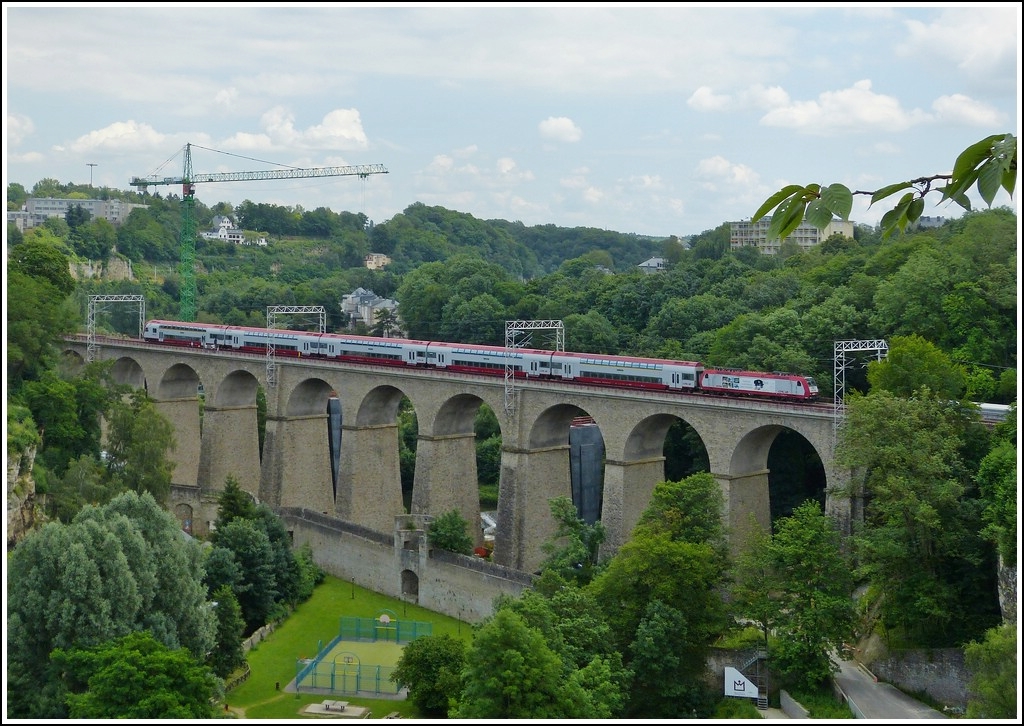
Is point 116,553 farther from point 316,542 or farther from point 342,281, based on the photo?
point 342,281

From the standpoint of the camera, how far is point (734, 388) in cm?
4400

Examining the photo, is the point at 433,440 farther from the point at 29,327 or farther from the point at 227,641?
the point at 29,327

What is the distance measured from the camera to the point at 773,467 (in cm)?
5203

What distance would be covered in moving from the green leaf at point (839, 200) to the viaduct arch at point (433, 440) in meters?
34.6

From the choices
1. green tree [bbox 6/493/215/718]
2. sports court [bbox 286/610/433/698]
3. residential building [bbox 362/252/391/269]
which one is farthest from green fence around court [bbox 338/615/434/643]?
residential building [bbox 362/252/391/269]

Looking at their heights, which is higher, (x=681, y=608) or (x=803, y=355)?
(x=803, y=355)

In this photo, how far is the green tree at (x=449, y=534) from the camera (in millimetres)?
48031

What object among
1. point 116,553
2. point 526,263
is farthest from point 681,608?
point 526,263

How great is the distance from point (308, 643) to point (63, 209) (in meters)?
127

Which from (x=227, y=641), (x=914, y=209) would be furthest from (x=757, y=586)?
(x=914, y=209)

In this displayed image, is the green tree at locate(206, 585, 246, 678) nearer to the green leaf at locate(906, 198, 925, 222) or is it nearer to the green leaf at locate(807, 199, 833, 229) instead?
the green leaf at locate(906, 198, 925, 222)

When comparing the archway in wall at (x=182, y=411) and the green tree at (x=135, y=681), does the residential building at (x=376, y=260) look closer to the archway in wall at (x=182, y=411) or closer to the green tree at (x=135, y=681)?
the archway in wall at (x=182, y=411)

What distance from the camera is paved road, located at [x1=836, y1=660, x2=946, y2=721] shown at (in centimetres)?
3180

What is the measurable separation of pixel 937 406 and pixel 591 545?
14.2 meters
